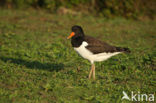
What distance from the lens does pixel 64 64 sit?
29.3 ft

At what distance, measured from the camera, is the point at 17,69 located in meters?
8.03

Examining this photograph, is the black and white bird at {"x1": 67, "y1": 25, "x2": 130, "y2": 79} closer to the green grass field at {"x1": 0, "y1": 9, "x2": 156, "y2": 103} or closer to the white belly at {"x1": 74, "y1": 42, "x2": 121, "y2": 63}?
the white belly at {"x1": 74, "y1": 42, "x2": 121, "y2": 63}

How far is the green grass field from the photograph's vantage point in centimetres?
645

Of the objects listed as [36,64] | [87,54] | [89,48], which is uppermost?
[89,48]

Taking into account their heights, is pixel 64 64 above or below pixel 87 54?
below

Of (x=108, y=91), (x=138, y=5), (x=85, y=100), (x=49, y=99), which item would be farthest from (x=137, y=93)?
(x=138, y=5)

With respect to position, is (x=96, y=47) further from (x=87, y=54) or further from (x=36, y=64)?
(x=36, y=64)

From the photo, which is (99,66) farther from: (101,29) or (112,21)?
(112,21)
